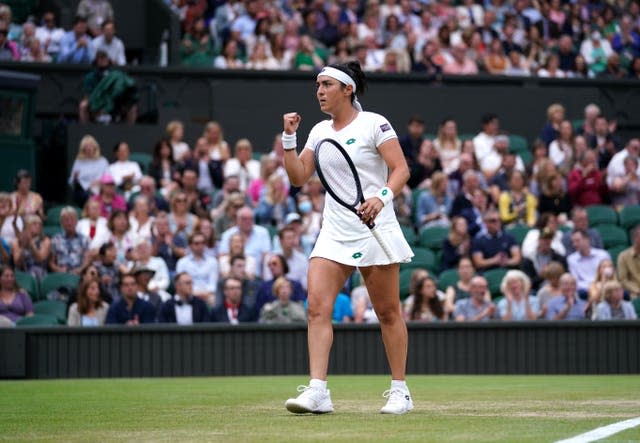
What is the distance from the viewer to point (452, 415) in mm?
7023

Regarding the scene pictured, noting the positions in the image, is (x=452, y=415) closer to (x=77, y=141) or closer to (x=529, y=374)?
(x=529, y=374)

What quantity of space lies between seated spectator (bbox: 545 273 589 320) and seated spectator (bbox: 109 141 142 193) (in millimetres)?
5423

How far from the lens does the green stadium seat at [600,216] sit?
17031 mm

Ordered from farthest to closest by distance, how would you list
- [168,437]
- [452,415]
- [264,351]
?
1. [264,351]
2. [452,415]
3. [168,437]

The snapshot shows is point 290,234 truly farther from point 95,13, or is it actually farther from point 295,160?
point 295,160

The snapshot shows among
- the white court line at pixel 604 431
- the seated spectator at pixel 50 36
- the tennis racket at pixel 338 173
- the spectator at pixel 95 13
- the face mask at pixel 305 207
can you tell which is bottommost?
the white court line at pixel 604 431

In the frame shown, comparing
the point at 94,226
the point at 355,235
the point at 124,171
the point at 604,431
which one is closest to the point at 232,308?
the point at 94,226

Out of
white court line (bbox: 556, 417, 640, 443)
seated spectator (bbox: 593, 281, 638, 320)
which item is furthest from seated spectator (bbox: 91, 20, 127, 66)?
white court line (bbox: 556, 417, 640, 443)

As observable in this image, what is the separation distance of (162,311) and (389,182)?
23.3 feet

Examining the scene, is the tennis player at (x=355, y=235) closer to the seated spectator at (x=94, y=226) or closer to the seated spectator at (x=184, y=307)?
the seated spectator at (x=184, y=307)

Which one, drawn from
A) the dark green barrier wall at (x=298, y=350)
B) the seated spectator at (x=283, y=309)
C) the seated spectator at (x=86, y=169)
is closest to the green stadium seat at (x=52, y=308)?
the dark green barrier wall at (x=298, y=350)

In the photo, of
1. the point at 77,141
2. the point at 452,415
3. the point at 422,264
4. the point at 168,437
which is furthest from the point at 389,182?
the point at 77,141

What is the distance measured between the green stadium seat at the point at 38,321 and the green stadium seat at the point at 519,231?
5.70m

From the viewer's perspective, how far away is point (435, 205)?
1653 cm
